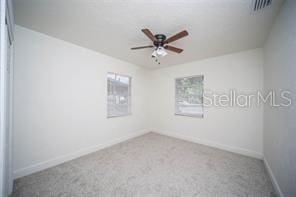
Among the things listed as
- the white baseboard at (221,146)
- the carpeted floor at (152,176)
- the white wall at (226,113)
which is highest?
the white wall at (226,113)

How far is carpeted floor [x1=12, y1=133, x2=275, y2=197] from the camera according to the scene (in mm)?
1713

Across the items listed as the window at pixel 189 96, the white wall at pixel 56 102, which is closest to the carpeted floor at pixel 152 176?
the white wall at pixel 56 102

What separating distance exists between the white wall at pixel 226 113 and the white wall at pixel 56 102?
6.99 ft

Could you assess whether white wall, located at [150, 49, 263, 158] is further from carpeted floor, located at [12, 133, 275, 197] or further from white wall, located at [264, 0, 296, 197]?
white wall, located at [264, 0, 296, 197]

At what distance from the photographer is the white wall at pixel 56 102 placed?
2.03 m

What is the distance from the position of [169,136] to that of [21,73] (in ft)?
13.1

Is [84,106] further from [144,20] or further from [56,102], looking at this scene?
[144,20]

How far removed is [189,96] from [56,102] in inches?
139

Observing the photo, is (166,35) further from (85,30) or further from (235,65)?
(235,65)

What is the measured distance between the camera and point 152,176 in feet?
6.75

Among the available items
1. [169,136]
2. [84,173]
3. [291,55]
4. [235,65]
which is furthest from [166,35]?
[169,136]

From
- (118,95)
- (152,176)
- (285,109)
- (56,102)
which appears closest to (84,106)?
(56,102)

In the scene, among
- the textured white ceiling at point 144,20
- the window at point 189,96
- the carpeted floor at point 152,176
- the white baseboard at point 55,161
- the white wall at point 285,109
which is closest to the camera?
the white wall at point 285,109

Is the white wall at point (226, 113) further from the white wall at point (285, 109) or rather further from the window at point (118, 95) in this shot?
the window at point (118, 95)
